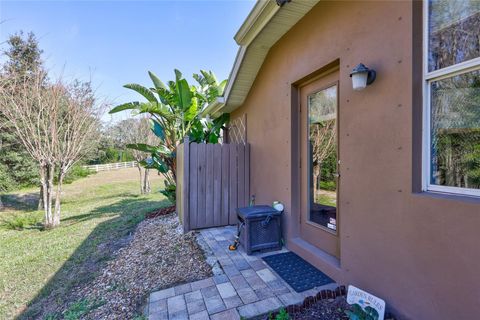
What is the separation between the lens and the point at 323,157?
3.33m

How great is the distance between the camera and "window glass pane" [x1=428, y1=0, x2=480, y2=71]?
173 centimetres

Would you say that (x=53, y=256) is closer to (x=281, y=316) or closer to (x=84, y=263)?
(x=84, y=263)

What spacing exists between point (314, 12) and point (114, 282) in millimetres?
4725

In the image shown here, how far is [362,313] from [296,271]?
1.07m

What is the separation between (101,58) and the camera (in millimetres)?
8734

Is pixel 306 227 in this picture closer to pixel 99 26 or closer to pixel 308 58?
pixel 308 58

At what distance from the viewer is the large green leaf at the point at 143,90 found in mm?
Answer: 5902

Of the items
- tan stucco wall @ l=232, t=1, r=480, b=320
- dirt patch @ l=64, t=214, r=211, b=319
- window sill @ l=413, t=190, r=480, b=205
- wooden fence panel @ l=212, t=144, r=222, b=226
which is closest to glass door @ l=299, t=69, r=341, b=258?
tan stucco wall @ l=232, t=1, r=480, b=320

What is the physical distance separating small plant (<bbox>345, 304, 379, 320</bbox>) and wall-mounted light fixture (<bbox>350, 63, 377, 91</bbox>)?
209 cm

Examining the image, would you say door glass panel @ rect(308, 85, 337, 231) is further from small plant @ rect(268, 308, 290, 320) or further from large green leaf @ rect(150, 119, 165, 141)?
large green leaf @ rect(150, 119, 165, 141)

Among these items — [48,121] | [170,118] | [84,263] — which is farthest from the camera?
[48,121]

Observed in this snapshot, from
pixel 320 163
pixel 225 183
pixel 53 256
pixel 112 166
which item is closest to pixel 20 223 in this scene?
pixel 53 256

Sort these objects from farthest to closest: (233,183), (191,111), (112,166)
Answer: (112,166) < (191,111) < (233,183)

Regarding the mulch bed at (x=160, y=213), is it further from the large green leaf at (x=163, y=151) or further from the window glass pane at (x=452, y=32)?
the window glass pane at (x=452, y=32)
